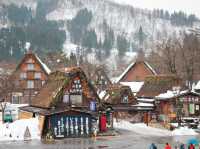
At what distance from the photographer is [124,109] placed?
2089 inches

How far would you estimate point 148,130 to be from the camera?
46.5 m

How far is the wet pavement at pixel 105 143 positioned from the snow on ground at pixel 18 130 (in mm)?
2428

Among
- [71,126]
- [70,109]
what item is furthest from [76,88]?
[71,126]

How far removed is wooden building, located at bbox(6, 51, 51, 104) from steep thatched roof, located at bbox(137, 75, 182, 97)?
18458 millimetres

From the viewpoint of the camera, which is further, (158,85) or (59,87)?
(158,85)

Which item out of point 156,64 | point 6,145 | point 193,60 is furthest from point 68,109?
point 156,64

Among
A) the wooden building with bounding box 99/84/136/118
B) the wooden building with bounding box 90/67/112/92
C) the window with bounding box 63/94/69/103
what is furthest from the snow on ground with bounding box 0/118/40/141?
the wooden building with bounding box 90/67/112/92

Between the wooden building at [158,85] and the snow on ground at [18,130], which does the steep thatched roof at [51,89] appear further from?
the wooden building at [158,85]

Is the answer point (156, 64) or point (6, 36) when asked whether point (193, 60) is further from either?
point (6, 36)

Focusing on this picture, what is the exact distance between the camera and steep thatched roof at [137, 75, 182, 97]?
5869 cm

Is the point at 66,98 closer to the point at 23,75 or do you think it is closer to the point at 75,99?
the point at 75,99

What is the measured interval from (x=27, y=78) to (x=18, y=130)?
34.1m

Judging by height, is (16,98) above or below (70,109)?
above

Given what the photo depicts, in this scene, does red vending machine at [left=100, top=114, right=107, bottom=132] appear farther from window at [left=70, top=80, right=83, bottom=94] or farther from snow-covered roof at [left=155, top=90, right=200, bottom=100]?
snow-covered roof at [left=155, top=90, right=200, bottom=100]
